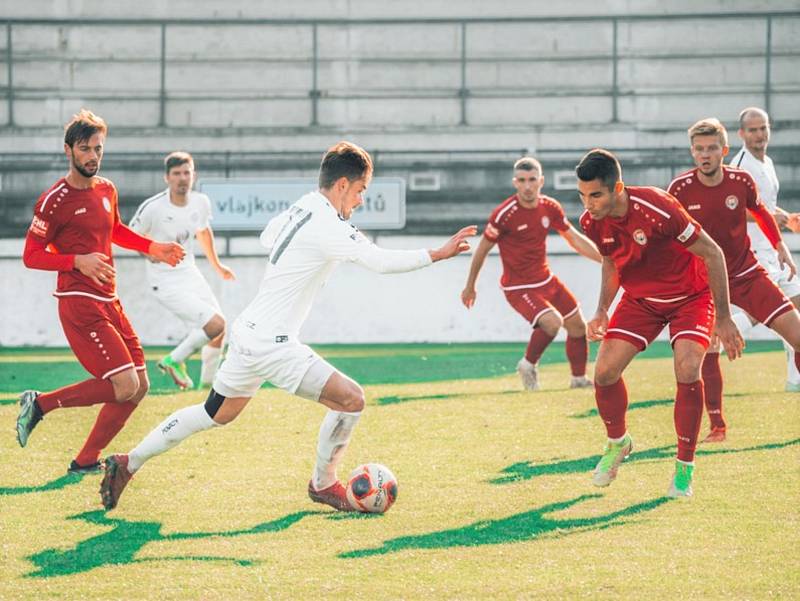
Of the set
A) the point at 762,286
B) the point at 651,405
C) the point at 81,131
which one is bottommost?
the point at 651,405

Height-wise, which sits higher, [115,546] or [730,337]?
[730,337]

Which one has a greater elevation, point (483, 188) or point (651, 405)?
point (483, 188)

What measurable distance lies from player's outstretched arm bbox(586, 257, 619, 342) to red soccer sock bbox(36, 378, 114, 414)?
287cm

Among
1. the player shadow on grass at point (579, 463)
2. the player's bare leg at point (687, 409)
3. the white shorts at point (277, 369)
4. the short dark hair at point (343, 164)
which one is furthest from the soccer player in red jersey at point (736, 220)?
the white shorts at point (277, 369)

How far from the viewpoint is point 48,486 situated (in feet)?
25.1

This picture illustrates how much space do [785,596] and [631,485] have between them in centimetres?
234

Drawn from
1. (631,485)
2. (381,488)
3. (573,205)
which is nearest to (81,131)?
(381,488)

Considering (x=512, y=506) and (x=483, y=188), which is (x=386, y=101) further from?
(x=512, y=506)

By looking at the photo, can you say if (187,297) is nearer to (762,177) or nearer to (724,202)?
(762,177)

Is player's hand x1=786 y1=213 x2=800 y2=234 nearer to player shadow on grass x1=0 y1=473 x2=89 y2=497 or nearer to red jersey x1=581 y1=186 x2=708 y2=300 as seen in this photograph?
red jersey x1=581 y1=186 x2=708 y2=300

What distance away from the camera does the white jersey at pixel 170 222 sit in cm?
1210

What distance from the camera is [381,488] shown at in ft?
22.4

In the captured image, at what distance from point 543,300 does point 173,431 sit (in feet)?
21.1

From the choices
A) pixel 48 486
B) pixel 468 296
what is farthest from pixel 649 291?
pixel 468 296
